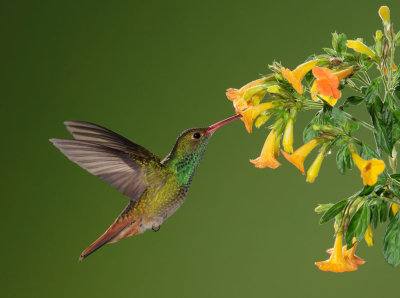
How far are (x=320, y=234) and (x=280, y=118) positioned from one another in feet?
4.91

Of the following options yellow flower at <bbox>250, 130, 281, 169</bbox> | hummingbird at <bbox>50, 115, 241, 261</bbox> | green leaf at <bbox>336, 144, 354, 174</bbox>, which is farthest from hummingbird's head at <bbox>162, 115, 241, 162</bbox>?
green leaf at <bbox>336, 144, 354, 174</bbox>

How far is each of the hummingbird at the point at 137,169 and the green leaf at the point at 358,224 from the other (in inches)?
11.1

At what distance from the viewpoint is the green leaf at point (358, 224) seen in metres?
0.77

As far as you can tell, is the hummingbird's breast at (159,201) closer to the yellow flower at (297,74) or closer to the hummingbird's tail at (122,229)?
the hummingbird's tail at (122,229)

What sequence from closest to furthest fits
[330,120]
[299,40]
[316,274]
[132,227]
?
[330,120], [132,227], [316,274], [299,40]

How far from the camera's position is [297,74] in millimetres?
814

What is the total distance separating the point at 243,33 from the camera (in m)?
2.38

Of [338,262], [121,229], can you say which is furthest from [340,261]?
[121,229]

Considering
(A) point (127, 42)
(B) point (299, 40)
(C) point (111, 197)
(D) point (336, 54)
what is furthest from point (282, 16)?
(D) point (336, 54)

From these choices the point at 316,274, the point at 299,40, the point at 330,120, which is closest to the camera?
the point at 330,120

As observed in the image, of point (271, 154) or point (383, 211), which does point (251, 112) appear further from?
point (383, 211)

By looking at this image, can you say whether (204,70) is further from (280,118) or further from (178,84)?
(280,118)

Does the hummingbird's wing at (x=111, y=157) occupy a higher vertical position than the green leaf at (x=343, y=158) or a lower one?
higher

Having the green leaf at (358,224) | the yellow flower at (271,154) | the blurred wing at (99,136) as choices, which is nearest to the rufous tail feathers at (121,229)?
the blurred wing at (99,136)
